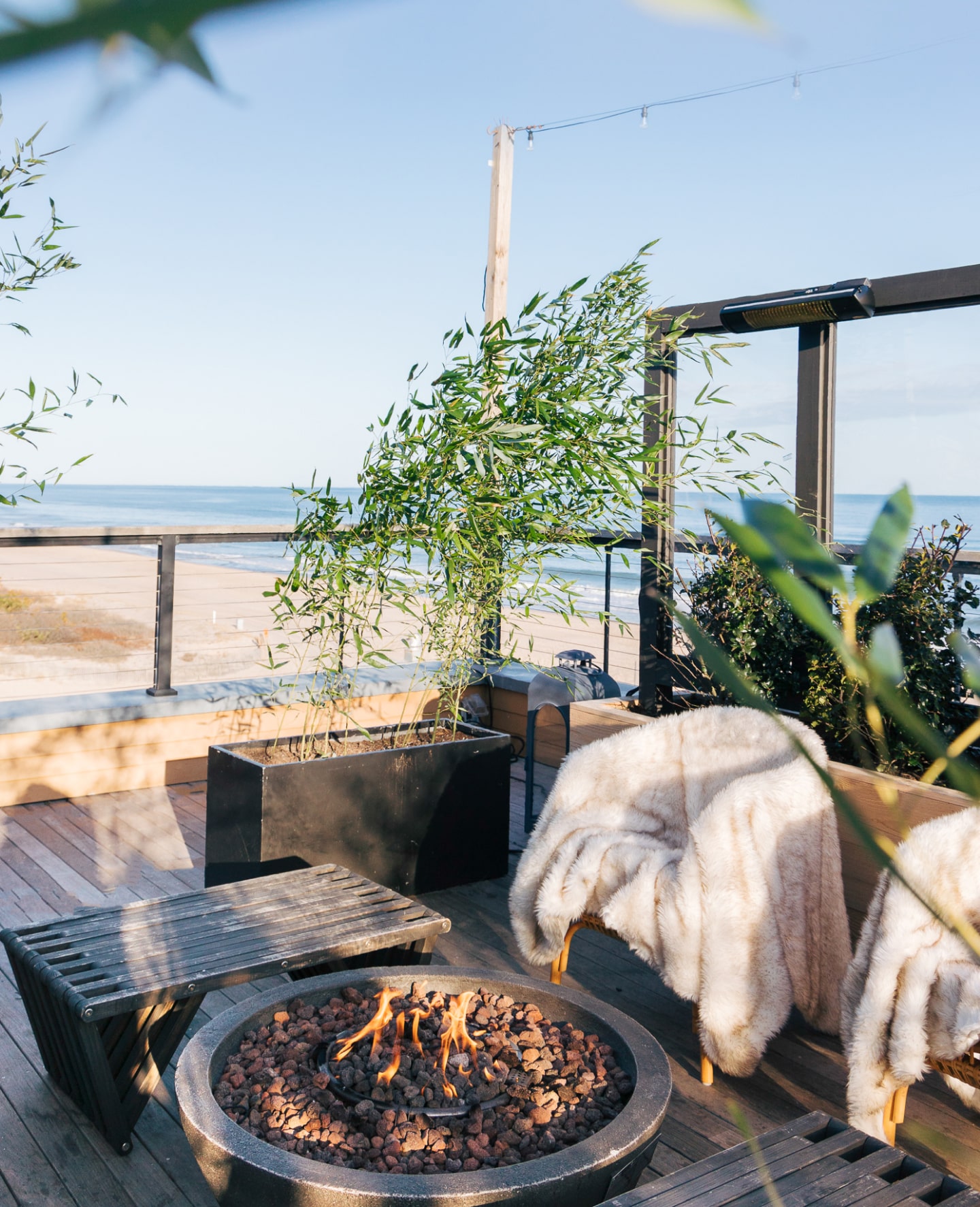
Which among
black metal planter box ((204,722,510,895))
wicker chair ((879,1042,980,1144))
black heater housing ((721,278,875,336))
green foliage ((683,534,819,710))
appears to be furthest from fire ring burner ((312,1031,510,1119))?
black heater housing ((721,278,875,336))

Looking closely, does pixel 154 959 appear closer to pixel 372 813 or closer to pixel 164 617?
pixel 372 813

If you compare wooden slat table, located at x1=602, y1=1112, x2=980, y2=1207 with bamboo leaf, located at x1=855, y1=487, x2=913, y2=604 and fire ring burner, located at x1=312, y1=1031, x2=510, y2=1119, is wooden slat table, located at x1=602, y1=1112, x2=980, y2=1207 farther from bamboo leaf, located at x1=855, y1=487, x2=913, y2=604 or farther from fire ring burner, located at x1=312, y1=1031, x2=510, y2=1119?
bamboo leaf, located at x1=855, y1=487, x2=913, y2=604

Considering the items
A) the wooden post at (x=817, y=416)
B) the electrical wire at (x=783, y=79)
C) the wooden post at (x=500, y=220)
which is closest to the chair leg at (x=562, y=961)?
the wooden post at (x=817, y=416)

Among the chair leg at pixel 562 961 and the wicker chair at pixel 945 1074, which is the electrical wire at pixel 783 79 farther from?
the chair leg at pixel 562 961

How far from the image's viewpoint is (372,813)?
319cm

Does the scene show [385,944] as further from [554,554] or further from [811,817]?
[554,554]

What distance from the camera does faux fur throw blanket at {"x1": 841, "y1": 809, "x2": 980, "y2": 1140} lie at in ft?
6.33

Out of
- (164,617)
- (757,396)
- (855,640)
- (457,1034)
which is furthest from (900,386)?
(164,617)

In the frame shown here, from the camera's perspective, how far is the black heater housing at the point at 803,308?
3.17 m

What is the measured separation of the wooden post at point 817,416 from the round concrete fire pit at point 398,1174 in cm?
216

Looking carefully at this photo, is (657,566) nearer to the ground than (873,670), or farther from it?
farther from it

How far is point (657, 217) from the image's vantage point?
1420cm

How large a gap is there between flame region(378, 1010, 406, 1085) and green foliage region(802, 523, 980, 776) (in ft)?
5.03

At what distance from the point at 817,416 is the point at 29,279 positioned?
2373 millimetres
